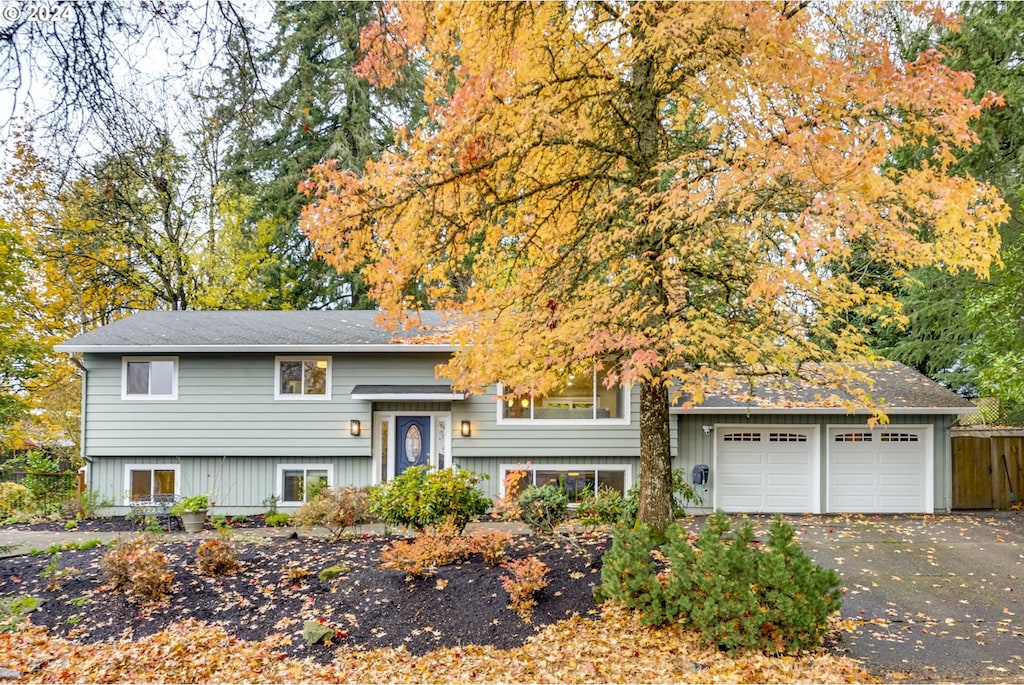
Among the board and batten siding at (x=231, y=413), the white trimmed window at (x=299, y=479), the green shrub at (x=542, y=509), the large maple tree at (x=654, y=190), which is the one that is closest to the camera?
the large maple tree at (x=654, y=190)

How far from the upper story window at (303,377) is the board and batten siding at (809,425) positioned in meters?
7.48

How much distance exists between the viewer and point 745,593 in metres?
5.26

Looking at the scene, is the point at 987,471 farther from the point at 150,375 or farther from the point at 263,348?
the point at 150,375

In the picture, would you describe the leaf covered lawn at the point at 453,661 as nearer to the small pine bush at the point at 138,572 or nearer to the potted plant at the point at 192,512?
the small pine bush at the point at 138,572

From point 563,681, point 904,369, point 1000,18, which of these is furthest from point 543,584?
point 1000,18

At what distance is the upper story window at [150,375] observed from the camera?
13.7 meters

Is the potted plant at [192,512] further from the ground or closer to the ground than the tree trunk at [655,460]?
closer to the ground

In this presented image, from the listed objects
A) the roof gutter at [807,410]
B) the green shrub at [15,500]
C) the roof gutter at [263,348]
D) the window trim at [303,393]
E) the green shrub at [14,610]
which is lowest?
the green shrub at [15,500]

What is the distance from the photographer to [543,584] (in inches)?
265

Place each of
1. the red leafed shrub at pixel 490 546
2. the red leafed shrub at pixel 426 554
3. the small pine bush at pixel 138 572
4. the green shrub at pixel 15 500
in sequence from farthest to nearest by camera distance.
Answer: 1. the green shrub at pixel 15 500
2. the red leafed shrub at pixel 490 546
3. the red leafed shrub at pixel 426 554
4. the small pine bush at pixel 138 572

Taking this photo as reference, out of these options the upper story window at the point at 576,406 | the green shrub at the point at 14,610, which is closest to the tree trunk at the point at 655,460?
the upper story window at the point at 576,406

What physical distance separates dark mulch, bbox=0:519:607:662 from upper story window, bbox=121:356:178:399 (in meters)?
5.42

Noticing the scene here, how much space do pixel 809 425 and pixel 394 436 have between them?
8709mm

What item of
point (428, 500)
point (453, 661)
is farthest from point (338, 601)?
point (428, 500)
